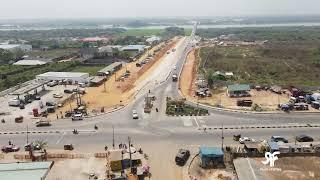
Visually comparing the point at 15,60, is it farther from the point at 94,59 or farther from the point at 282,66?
the point at 282,66

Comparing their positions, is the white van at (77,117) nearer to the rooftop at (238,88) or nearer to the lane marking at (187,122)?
the lane marking at (187,122)

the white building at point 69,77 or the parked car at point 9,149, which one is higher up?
the white building at point 69,77

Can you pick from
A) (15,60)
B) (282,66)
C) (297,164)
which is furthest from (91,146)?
(15,60)

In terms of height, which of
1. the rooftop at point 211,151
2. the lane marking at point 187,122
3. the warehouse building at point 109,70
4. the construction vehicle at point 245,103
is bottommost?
the lane marking at point 187,122

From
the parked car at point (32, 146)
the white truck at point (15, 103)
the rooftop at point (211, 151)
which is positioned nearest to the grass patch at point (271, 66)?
the rooftop at point (211, 151)

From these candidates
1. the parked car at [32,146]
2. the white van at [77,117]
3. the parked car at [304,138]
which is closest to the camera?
the parked car at [32,146]

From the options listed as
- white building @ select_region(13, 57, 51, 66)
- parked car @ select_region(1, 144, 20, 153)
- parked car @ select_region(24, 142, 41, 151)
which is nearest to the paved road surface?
parked car @ select_region(24, 142, 41, 151)
